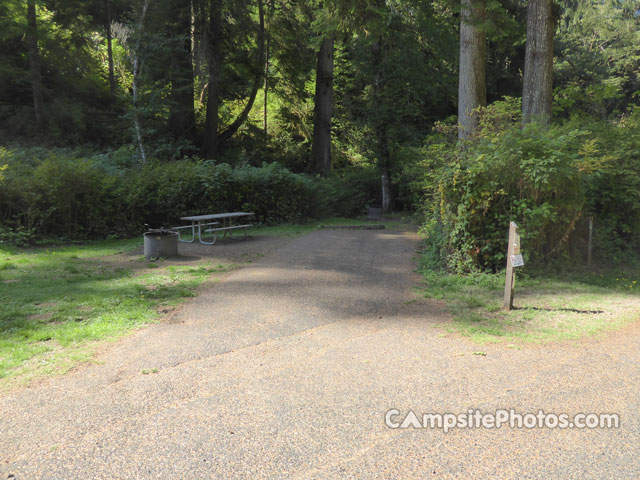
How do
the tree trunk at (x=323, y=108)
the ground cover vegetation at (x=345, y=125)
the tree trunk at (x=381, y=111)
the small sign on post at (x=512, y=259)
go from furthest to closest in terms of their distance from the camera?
1. the tree trunk at (x=323, y=108)
2. the tree trunk at (x=381, y=111)
3. the ground cover vegetation at (x=345, y=125)
4. the small sign on post at (x=512, y=259)

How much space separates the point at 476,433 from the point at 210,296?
4.61 m

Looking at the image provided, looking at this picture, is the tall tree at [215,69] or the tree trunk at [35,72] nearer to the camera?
the tall tree at [215,69]

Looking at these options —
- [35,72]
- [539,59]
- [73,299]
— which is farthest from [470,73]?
[35,72]

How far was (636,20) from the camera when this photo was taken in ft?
118

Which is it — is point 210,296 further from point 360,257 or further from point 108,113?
point 108,113

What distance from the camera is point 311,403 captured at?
11.8ft


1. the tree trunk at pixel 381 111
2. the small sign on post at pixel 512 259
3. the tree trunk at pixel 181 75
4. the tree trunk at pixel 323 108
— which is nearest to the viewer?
the small sign on post at pixel 512 259

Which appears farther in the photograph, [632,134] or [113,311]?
[632,134]

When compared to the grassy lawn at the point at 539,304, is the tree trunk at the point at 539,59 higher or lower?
higher

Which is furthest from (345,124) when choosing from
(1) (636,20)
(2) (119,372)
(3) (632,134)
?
(1) (636,20)

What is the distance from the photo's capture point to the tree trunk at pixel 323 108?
75.5 feet

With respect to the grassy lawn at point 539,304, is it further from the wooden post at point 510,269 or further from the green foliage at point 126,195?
the green foliage at point 126,195

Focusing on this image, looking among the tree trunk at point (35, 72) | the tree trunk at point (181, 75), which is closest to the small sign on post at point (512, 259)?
the tree trunk at point (181, 75)

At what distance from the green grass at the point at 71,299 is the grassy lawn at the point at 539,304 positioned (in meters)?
3.89
